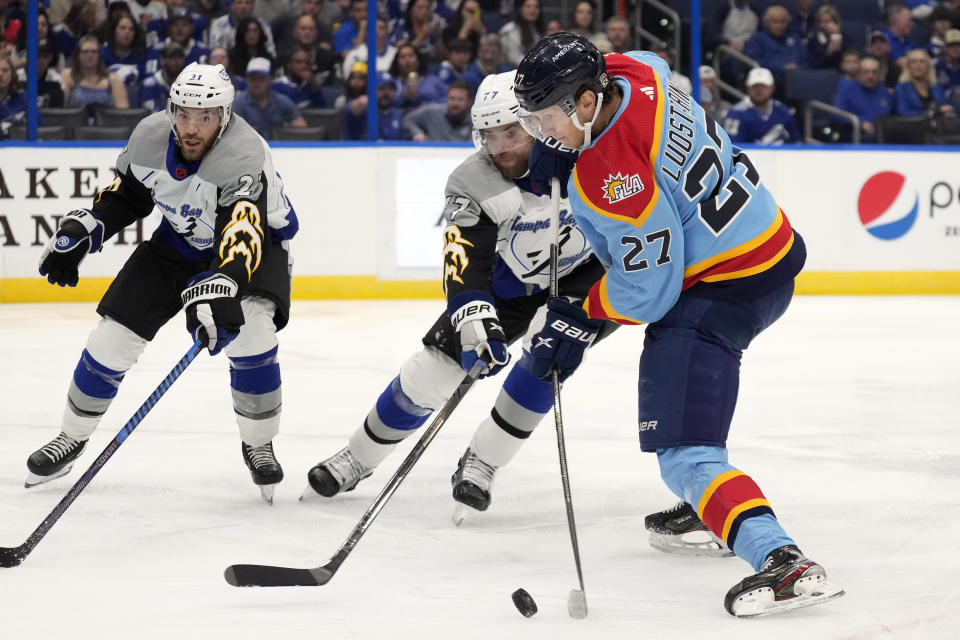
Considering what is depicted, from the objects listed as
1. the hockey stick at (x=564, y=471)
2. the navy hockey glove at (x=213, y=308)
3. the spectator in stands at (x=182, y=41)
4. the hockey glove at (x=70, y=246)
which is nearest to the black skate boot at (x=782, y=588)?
the hockey stick at (x=564, y=471)

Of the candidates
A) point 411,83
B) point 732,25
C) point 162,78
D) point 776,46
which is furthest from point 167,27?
point 776,46

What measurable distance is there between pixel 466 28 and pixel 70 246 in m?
5.84

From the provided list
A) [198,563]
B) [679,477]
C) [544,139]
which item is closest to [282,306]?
[198,563]

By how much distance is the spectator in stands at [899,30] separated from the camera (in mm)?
9336

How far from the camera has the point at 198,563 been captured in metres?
2.60

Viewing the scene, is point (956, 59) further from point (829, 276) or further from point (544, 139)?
point (544, 139)

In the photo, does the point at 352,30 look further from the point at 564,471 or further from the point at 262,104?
the point at 564,471

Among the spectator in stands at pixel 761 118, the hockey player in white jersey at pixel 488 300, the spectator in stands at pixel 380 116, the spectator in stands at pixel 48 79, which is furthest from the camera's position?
the spectator in stands at pixel 761 118

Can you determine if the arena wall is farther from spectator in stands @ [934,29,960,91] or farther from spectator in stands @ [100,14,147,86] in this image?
spectator in stands @ [934,29,960,91]

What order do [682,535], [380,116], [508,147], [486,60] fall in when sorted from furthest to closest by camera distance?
[486,60] → [380,116] → [508,147] → [682,535]

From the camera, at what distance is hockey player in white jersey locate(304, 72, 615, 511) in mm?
2889

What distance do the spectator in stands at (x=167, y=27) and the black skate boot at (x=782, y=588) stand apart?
6757mm

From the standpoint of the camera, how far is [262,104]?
26.4ft

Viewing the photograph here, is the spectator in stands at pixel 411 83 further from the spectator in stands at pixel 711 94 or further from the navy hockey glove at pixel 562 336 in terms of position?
the navy hockey glove at pixel 562 336
